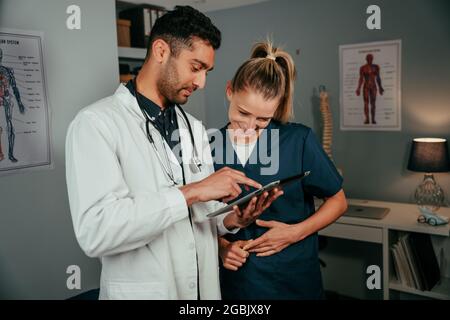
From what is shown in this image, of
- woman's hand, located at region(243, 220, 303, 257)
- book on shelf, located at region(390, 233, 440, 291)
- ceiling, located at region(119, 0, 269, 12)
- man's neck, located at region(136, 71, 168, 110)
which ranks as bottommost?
book on shelf, located at region(390, 233, 440, 291)

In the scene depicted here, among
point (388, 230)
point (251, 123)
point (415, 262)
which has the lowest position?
point (415, 262)

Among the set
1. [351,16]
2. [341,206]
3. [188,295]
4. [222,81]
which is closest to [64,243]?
[188,295]

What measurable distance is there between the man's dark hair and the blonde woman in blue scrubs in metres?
0.25

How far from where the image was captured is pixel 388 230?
84.2 inches

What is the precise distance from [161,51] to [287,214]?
0.64 meters

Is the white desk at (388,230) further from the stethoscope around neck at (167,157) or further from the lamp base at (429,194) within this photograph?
the stethoscope around neck at (167,157)

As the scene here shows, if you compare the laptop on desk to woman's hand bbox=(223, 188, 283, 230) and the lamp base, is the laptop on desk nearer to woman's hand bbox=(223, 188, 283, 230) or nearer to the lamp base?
the lamp base

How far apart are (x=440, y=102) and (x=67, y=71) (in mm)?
1987

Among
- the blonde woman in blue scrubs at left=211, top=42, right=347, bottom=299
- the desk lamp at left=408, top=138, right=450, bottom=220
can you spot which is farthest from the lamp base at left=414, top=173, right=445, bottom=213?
the blonde woman in blue scrubs at left=211, top=42, right=347, bottom=299

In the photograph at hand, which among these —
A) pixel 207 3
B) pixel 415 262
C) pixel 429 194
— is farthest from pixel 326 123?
pixel 207 3

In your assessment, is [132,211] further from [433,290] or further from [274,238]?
[433,290]

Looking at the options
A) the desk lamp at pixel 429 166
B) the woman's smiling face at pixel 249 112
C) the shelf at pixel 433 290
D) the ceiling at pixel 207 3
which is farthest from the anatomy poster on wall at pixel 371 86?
the woman's smiling face at pixel 249 112

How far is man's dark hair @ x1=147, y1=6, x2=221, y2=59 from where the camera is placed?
1.08m

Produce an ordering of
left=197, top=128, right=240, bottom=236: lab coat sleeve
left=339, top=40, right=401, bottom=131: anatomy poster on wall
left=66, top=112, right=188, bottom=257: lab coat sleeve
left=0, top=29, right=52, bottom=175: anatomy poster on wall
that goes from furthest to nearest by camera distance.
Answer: left=339, top=40, right=401, bottom=131: anatomy poster on wall → left=0, top=29, right=52, bottom=175: anatomy poster on wall → left=197, top=128, right=240, bottom=236: lab coat sleeve → left=66, top=112, right=188, bottom=257: lab coat sleeve
